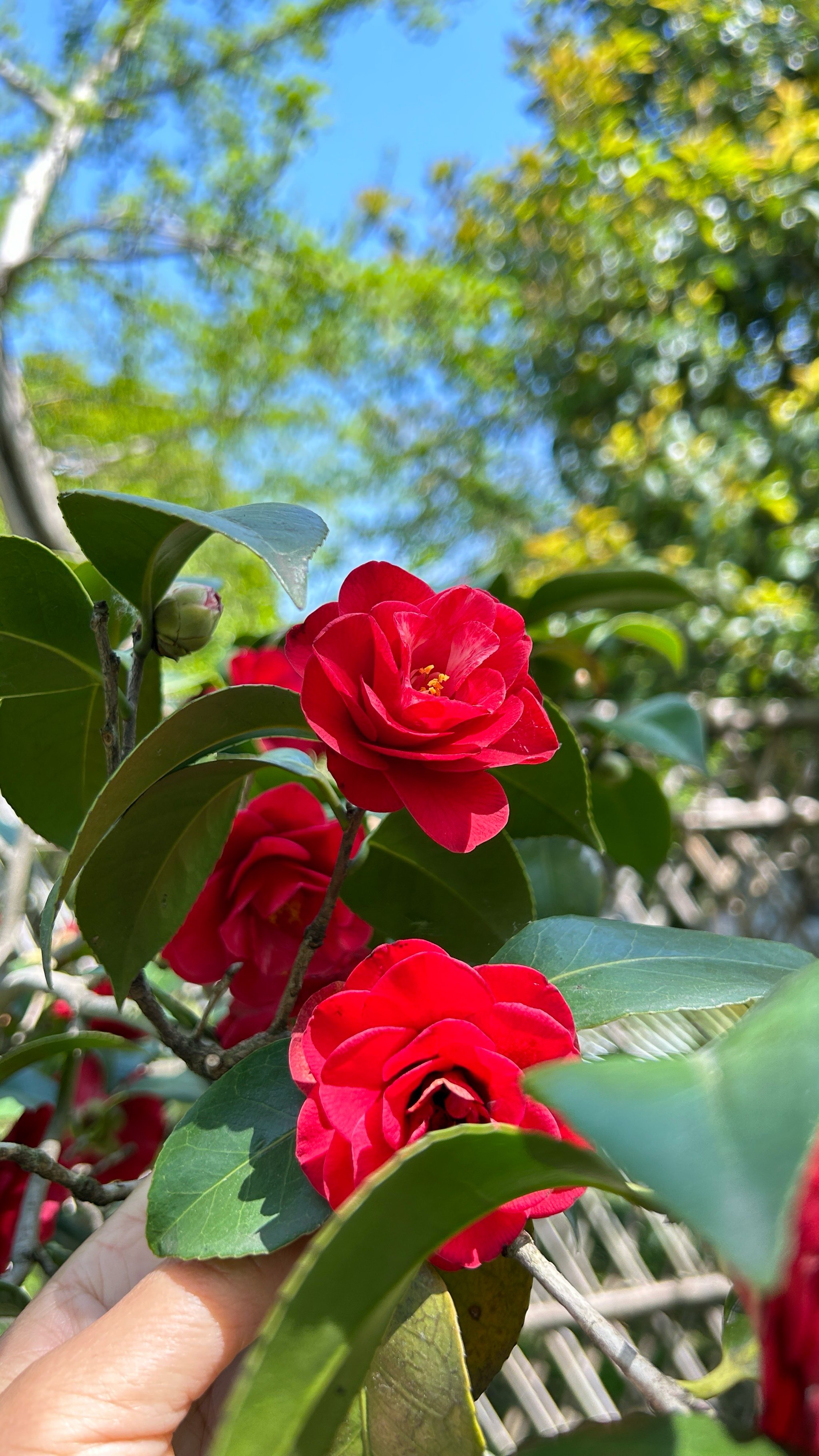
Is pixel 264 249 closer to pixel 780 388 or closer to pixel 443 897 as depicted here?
pixel 780 388

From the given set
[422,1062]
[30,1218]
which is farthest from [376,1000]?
[30,1218]

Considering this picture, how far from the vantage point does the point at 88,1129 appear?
0.73 meters

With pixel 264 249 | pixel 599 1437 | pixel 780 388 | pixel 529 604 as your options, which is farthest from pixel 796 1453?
pixel 264 249

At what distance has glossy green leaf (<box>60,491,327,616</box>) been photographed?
317mm

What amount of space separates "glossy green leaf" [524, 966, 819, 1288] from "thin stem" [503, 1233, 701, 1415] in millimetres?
89

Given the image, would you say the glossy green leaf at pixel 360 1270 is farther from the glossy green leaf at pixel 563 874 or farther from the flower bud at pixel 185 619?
the glossy green leaf at pixel 563 874

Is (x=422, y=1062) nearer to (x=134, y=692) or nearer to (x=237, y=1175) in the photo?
(x=237, y=1175)

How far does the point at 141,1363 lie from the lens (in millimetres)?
282

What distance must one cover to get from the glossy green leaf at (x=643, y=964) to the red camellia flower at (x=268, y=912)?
0.10 meters

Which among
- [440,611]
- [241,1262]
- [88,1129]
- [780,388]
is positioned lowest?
[88,1129]

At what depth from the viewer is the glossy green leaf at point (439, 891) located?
0.43 m

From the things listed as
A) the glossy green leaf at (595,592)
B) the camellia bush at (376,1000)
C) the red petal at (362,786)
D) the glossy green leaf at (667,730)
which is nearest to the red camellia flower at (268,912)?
the camellia bush at (376,1000)

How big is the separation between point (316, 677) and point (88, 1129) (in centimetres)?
57

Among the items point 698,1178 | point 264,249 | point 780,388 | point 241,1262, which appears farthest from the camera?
point 264,249
